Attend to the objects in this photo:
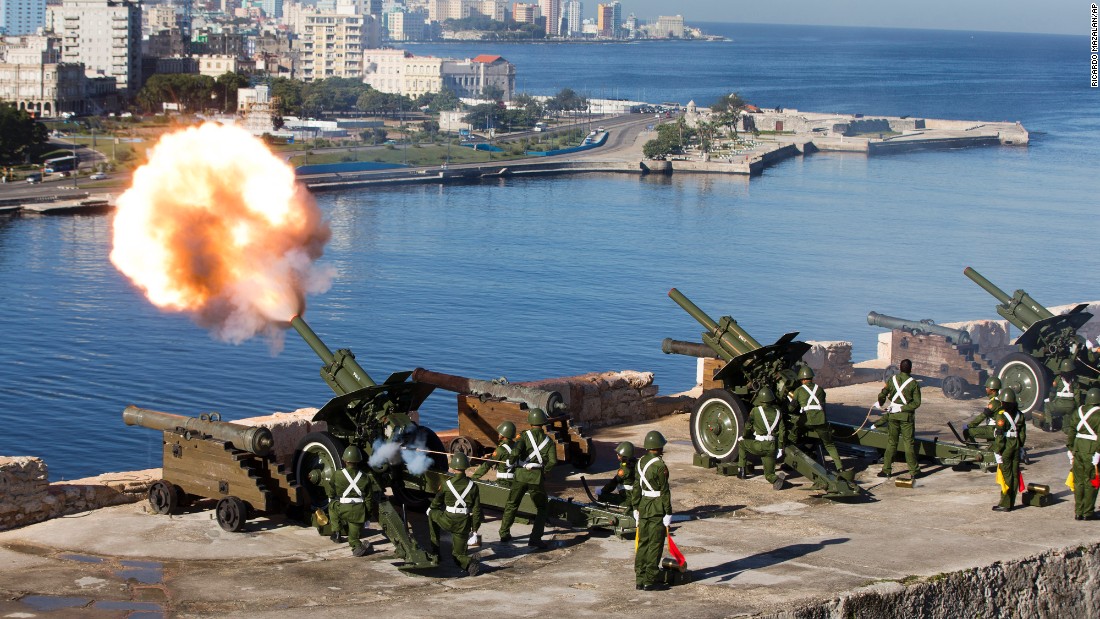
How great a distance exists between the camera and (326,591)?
44.7ft

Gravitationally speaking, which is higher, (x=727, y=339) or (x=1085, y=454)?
(x=727, y=339)

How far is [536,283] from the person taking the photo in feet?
284

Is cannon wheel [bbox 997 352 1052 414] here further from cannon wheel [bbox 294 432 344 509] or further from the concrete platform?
cannon wheel [bbox 294 432 344 509]

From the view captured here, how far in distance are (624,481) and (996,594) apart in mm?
4054

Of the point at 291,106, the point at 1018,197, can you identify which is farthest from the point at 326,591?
the point at 291,106

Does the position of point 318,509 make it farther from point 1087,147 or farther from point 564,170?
point 1087,147

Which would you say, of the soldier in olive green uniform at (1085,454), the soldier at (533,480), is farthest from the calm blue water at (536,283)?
the soldier in olive green uniform at (1085,454)

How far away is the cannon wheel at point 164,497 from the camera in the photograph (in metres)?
16.2

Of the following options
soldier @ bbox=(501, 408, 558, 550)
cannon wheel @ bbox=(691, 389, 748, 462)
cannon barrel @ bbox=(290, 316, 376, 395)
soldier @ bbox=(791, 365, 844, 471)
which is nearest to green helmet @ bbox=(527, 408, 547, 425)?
soldier @ bbox=(501, 408, 558, 550)

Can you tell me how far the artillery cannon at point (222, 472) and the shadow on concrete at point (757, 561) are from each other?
4.69m

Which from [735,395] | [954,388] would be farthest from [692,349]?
[954,388]

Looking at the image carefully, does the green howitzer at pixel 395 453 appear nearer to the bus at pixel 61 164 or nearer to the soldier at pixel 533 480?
the soldier at pixel 533 480

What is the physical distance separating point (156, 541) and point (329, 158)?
13226 centimetres

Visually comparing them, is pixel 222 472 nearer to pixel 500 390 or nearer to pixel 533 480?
pixel 533 480
